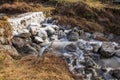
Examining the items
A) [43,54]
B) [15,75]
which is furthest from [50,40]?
[15,75]

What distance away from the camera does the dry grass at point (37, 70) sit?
35.4 feet

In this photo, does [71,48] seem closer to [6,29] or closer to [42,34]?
[42,34]

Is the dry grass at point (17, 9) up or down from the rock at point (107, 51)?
up

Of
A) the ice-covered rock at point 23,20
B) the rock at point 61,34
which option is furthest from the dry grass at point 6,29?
the rock at point 61,34

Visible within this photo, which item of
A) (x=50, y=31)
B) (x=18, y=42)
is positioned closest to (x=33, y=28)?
(x=50, y=31)

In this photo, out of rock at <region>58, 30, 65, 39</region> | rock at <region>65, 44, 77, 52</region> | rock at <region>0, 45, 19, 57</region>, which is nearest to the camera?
rock at <region>0, 45, 19, 57</region>

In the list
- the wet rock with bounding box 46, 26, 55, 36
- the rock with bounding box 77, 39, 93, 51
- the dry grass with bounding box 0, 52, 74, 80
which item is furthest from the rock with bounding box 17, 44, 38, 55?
the wet rock with bounding box 46, 26, 55, 36

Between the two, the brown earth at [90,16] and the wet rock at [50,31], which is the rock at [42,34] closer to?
the wet rock at [50,31]

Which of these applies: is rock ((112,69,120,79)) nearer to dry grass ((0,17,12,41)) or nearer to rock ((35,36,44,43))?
rock ((35,36,44,43))

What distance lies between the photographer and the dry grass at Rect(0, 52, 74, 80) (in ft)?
35.4

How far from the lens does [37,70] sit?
11.5m

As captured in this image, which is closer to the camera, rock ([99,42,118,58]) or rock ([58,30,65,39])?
rock ([99,42,118,58])

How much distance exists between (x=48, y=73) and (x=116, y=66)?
3579 millimetres

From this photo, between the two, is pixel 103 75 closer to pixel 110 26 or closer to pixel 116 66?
pixel 116 66
